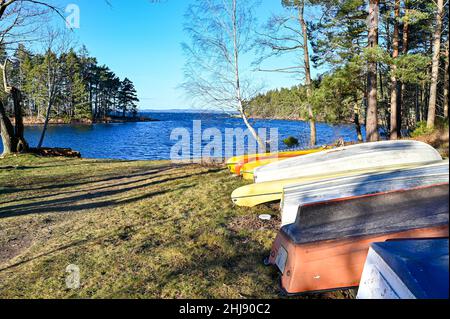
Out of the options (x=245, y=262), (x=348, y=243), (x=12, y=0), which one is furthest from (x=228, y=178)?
(x=12, y=0)

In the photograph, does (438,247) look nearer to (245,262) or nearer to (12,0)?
(245,262)

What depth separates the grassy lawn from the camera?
320cm

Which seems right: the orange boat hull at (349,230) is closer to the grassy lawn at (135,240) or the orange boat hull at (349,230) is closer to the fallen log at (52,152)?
the grassy lawn at (135,240)

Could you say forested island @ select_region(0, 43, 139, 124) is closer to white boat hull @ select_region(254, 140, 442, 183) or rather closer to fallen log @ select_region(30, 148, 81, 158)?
fallen log @ select_region(30, 148, 81, 158)

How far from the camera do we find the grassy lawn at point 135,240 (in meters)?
3.20

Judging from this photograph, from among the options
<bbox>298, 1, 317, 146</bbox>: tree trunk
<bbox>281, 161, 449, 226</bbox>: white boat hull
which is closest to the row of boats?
<bbox>281, 161, 449, 226</bbox>: white boat hull

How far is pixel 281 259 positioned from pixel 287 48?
12897mm

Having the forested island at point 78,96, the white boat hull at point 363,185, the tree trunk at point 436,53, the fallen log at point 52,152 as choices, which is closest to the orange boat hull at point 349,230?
the white boat hull at point 363,185

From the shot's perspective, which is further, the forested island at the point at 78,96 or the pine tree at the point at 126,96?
the pine tree at the point at 126,96

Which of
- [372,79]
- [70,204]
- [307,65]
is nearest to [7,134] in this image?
[70,204]

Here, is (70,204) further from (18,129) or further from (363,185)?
(18,129)

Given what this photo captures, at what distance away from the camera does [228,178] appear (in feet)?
27.8

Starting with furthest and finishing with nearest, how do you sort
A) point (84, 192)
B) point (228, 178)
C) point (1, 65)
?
point (1, 65), point (228, 178), point (84, 192)

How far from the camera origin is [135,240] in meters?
4.49
